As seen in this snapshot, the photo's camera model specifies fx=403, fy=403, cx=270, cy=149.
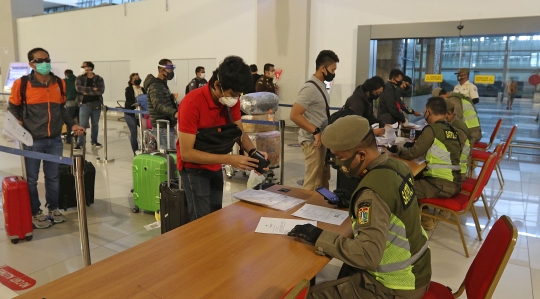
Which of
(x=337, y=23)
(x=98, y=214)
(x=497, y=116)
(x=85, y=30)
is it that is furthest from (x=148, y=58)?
(x=497, y=116)

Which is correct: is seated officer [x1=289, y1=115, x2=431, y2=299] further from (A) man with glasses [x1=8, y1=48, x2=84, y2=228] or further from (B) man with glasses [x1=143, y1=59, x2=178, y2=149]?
(B) man with glasses [x1=143, y1=59, x2=178, y2=149]

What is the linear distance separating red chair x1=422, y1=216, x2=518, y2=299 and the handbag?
1323 mm

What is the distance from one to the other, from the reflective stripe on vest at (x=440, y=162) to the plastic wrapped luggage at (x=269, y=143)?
2386mm

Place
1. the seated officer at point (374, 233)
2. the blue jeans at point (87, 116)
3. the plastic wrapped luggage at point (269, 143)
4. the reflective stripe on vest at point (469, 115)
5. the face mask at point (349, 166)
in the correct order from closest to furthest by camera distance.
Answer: the seated officer at point (374, 233) → the face mask at point (349, 166) → the plastic wrapped luggage at point (269, 143) → the reflective stripe on vest at point (469, 115) → the blue jeans at point (87, 116)

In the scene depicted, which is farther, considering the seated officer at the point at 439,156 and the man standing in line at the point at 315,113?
the man standing in line at the point at 315,113

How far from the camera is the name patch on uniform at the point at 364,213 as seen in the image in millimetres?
1527

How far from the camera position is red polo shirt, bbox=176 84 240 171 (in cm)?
224

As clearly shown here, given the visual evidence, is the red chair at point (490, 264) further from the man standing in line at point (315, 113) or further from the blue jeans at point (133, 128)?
the blue jeans at point (133, 128)

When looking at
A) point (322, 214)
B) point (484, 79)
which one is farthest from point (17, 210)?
point (484, 79)

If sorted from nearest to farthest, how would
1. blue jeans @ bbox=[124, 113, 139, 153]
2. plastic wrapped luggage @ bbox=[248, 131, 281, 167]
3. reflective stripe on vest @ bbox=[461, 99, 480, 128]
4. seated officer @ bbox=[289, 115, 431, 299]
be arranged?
seated officer @ bbox=[289, 115, 431, 299] < plastic wrapped luggage @ bbox=[248, 131, 281, 167] < reflective stripe on vest @ bbox=[461, 99, 480, 128] < blue jeans @ bbox=[124, 113, 139, 153]

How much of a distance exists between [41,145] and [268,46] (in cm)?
636

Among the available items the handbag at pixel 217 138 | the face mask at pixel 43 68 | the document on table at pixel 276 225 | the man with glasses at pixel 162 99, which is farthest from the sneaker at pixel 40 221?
the document on table at pixel 276 225

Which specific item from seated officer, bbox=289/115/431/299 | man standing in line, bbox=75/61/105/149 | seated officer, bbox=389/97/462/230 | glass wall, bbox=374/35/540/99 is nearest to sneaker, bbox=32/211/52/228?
seated officer, bbox=289/115/431/299

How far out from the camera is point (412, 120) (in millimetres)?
8695
